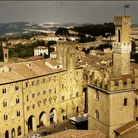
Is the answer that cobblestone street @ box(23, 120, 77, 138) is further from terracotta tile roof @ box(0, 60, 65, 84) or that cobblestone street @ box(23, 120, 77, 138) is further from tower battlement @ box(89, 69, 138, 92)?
tower battlement @ box(89, 69, 138, 92)

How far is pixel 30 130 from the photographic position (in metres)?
54.6

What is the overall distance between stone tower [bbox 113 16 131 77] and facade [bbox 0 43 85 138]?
18.4m

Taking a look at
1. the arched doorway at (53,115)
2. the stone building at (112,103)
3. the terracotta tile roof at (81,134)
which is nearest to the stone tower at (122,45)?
the stone building at (112,103)

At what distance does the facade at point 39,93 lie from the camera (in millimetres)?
49000

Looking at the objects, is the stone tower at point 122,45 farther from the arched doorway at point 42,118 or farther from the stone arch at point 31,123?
the arched doorway at point 42,118

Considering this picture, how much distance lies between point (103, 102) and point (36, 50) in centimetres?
10434

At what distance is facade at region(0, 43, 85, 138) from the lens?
49000mm

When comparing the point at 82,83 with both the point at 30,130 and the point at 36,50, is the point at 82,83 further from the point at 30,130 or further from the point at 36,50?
the point at 36,50

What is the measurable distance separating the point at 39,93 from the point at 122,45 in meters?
21.3

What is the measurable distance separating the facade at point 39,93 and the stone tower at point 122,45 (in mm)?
18423

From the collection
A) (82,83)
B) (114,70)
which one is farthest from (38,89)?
(114,70)

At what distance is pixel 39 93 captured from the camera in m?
53.8

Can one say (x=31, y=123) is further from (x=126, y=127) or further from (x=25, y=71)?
(x=126, y=127)

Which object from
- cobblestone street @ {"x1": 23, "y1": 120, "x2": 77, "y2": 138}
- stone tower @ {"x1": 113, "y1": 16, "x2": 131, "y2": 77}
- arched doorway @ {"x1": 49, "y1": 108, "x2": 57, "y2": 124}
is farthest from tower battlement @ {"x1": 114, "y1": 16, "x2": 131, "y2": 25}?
arched doorway @ {"x1": 49, "y1": 108, "x2": 57, "y2": 124}
